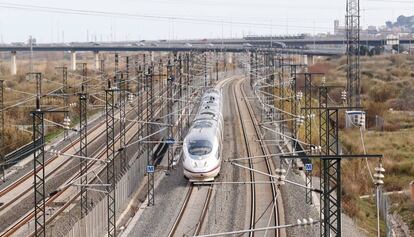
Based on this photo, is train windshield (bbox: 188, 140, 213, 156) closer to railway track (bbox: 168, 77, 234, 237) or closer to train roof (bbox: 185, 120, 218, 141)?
train roof (bbox: 185, 120, 218, 141)

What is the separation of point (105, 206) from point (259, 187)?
8993 mm

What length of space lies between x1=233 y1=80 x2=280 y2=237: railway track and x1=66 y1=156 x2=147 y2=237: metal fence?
513cm

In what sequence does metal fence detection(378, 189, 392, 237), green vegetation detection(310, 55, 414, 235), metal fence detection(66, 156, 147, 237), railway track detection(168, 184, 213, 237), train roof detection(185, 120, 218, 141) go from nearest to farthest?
metal fence detection(66, 156, 147, 237)
railway track detection(168, 184, 213, 237)
metal fence detection(378, 189, 392, 237)
green vegetation detection(310, 55, 414, 235)
train roof detection(185, 120, 218, 141)

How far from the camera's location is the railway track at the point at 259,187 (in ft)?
80.1

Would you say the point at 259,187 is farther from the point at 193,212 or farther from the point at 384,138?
the point at 384,138

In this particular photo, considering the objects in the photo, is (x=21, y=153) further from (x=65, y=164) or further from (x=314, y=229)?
(x=314, y=229)

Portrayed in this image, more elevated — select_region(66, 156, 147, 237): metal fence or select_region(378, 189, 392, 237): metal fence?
select_region(66, 156, 147, 237): metal fence

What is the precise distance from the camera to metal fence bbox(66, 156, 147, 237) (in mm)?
20609

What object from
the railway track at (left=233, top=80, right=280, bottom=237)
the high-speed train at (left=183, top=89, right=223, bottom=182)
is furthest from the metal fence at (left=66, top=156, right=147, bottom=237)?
the railway track at (left=233, top=80, right=280, bottom=237)

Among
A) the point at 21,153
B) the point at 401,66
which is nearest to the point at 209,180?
the point at 21,153

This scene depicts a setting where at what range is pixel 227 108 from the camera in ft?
202

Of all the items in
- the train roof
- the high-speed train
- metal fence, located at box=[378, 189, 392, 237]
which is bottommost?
metal fence, located at box=[378, 189, 392, 237]

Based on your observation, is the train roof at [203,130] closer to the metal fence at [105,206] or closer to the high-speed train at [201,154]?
the high-speed train at [201,154]

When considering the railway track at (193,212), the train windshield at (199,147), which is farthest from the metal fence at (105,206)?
the train windshield at (199,147)
